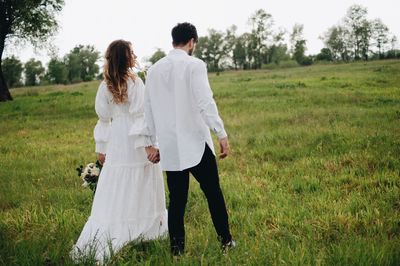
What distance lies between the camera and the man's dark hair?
12.6ft

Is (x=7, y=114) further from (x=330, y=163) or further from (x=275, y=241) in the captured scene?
(x=275, y=241)

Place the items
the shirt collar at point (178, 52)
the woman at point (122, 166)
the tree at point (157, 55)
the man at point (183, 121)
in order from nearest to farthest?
the man at point (183, 121), the shirt collar at point (178, 52), the woman at point (122, 166), the tree at point (157, 55)

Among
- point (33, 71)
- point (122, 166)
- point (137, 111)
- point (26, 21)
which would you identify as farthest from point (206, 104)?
point (33, 71)

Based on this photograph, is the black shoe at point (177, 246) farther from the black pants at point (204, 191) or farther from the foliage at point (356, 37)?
the foliage at point (356, 37)

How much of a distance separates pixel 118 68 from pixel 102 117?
0.64 m

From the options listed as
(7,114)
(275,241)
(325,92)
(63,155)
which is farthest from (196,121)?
(7,114)

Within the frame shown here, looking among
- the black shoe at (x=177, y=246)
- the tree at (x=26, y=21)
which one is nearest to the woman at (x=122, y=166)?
the black shoe at (x=177, y=246)

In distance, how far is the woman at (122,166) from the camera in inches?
171

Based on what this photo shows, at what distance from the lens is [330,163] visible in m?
7.37

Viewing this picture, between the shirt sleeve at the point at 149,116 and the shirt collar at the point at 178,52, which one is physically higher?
the shirt collar at the point at 178,52

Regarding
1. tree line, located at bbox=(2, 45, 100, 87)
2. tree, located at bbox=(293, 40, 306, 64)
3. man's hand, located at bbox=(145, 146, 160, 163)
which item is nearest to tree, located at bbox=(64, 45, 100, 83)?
tree line, located at bbox=(2, 45, 100, 87)

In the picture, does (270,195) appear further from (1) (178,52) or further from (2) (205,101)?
(1) (178,52)

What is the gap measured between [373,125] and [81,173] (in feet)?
27.3

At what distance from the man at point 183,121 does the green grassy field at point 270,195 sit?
2.06 feet
